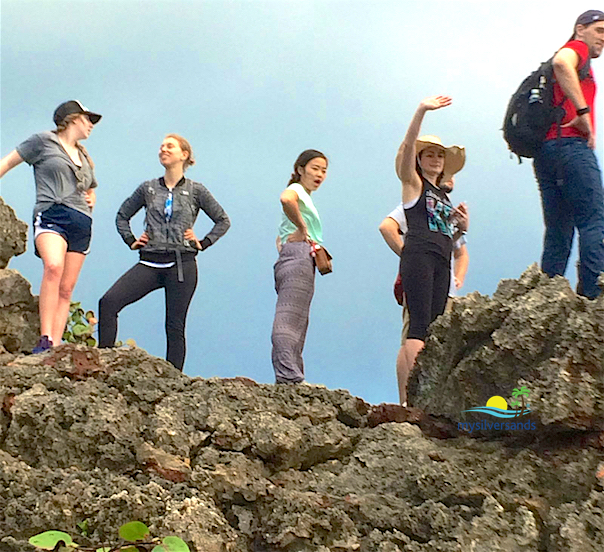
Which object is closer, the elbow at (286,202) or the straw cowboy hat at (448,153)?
the straw cowboy hat at (448,153)

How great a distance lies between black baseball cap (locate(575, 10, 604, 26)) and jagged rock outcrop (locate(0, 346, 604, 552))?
11.2 ft

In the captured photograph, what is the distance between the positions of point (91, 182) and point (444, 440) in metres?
4.45

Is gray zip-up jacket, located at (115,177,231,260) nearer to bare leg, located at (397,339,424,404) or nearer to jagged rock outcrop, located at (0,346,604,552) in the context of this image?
bare leg, located at (397,339,424,404)

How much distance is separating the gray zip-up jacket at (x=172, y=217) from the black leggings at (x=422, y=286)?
2366mm

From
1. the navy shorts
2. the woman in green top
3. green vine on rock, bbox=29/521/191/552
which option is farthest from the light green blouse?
green vine on rock, bbox=29/521/191/552

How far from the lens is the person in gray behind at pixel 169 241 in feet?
21.1

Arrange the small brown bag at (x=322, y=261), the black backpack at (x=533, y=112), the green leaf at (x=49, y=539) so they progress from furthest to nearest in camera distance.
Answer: the small brown bag at (x=322, y=261)
the black backpack at (x=533, y=112)
the green leaf at (x=49, y=539)

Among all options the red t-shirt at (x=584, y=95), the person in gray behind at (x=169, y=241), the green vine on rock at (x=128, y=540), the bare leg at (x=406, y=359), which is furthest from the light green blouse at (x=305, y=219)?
the green vine on rock at (x=128, y=540)

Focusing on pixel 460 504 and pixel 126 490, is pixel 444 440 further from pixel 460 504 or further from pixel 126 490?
pixel 126 490

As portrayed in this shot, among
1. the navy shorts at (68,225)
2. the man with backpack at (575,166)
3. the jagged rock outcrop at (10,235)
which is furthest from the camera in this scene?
the jagged rock outcrop at (10,235)

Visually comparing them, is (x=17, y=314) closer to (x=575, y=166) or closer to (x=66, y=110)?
(x=66, y=110)

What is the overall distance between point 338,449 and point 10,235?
452 centimetres

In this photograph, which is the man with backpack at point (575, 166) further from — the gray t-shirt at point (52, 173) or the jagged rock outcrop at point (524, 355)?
the gray t-shirt at point (52, 173)

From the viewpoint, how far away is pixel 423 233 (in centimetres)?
522
